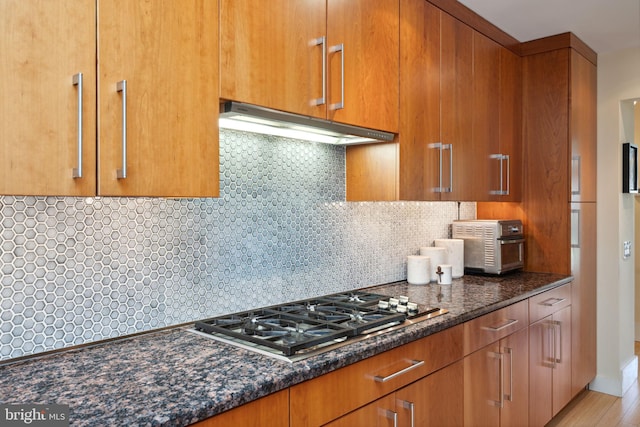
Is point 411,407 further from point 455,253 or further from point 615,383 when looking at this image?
point 615,383

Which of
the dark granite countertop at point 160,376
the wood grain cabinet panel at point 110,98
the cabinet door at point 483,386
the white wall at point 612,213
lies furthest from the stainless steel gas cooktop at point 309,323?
the white wall at point 612,213

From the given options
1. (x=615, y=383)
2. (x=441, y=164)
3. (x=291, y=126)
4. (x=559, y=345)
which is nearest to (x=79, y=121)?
(x=291, y=126)

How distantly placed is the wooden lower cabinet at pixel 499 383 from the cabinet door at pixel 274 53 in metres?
1.38

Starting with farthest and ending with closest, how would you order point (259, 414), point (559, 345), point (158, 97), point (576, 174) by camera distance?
point (576, 174)
point (559, 345)
point (158, 97)
point (259, 414)

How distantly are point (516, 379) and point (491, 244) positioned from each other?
0.91 metres

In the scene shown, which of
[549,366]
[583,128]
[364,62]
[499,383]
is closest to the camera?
[364,62]

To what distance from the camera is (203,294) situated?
1.92m

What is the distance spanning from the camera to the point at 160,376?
1.33 m

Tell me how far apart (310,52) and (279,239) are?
2.74 feet

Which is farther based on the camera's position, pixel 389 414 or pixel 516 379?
pixel 516 379

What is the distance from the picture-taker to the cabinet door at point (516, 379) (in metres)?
2.49

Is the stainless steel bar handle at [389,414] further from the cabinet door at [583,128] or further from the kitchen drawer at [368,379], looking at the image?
the cabinet door at [583,128]

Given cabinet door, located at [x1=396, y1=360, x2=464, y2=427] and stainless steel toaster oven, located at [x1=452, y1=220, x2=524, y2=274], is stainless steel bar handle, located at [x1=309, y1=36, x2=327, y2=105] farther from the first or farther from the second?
stainless steel toaster oven, located at [x1=452, y1=220, x2=524, y2=274]

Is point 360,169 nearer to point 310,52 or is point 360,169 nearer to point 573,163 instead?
point 310,52
